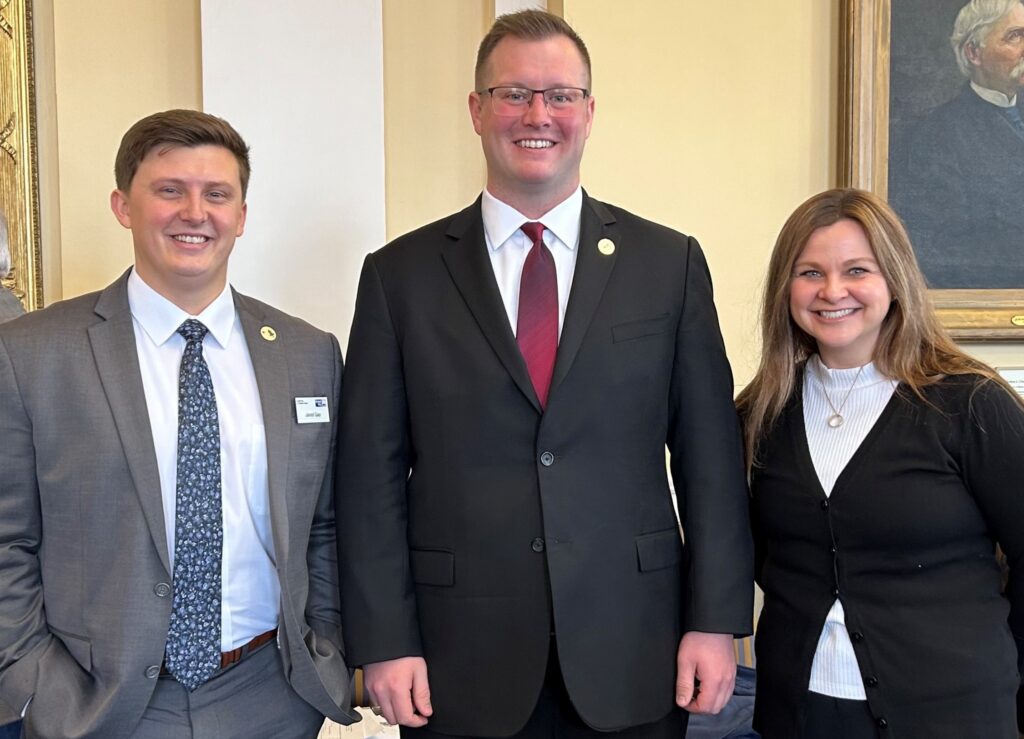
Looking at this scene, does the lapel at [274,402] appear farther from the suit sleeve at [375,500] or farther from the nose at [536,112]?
the nose at [536,112]

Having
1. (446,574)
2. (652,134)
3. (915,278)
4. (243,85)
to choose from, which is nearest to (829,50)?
(652,134)

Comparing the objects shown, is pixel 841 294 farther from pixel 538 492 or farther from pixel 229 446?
pixel 229 446

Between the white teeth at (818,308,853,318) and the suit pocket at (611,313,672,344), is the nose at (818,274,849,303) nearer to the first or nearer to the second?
the white teeth at (818,308,853,318)

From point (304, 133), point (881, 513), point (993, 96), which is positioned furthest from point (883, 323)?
point (304, 133)

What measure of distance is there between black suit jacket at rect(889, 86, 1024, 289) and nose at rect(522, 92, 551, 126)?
1.90 meters

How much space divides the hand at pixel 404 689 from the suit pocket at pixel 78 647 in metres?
0.49

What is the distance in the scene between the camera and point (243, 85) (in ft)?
10.3

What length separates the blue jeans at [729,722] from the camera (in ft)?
9.55

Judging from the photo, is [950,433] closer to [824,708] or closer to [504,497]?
[824,708]

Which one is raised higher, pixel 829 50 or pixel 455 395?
pixel 829 50

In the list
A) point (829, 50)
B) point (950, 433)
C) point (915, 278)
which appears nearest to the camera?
point (950, 433)

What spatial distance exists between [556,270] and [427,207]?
1536mm

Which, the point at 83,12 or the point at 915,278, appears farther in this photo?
the point at 83,12

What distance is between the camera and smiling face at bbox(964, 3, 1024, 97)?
335 cm
